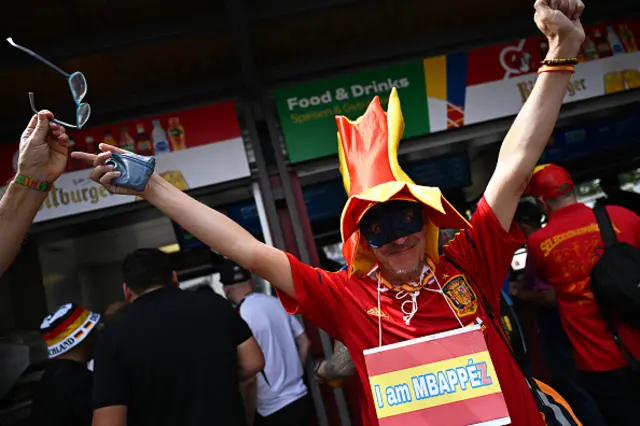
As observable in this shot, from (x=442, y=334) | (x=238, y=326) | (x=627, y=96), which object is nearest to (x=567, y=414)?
(x=442, y=334)

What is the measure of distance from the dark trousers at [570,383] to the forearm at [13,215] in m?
3.33

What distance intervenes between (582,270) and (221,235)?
238 centimetres

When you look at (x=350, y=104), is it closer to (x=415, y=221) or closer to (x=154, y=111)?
(x=154, y=111)

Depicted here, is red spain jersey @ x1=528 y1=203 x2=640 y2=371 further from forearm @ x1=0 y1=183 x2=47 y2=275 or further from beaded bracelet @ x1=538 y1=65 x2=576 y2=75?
forearm @ x1=0 y1=183 x2=47 y2=275

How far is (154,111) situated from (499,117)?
2696mm

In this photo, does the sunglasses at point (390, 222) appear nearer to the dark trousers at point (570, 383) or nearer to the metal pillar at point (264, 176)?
the metal pillar at point (264, 176)

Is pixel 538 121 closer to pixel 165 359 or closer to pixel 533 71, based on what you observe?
pixel 165 359

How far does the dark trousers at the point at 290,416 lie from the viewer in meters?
3.79

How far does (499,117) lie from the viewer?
4.30 metres

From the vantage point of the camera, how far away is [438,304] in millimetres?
1938

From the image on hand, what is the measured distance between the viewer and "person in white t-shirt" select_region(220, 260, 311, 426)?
3.79 meters

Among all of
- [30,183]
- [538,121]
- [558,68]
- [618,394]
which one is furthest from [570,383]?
[30,183]

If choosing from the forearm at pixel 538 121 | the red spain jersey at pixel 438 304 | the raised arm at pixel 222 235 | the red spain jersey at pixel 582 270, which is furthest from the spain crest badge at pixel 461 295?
the red spain jersey at pixel 582 270

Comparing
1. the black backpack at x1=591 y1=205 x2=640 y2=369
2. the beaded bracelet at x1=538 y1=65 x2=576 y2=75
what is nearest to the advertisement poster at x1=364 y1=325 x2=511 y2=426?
the beaded bracelet at x1=538 y1=65 x2=576 y2=75
